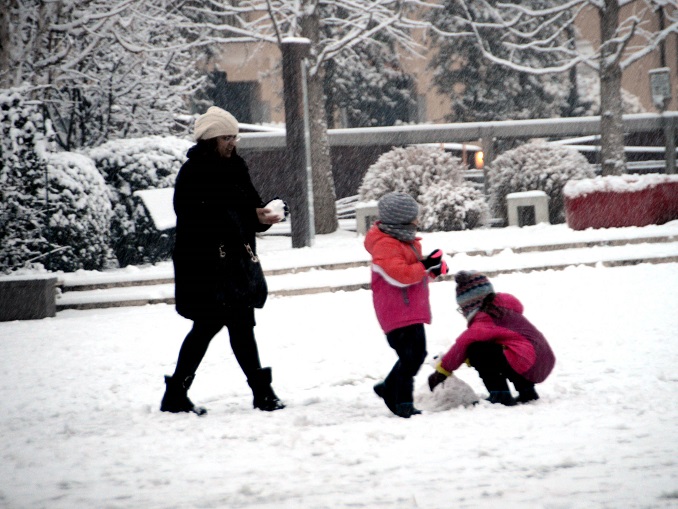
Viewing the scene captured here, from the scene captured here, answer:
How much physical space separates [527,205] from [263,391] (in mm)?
10534

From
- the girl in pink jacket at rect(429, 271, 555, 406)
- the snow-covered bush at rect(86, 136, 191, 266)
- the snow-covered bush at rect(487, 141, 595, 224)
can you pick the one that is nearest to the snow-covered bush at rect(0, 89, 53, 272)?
the snow-covered bush at rect(86, 136, 191, 266)

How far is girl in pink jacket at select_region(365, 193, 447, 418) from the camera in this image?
4.85 m

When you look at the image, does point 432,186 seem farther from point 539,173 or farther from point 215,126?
point 215,126

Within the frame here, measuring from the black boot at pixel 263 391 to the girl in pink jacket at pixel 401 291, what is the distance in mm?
597

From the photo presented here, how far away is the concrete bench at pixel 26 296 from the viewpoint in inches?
368

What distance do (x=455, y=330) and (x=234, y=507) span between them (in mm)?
4175

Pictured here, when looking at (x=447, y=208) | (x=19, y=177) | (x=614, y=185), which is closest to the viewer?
(x=19, y=177)

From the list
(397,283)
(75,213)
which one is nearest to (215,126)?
(397,283)

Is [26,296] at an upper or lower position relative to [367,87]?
lower

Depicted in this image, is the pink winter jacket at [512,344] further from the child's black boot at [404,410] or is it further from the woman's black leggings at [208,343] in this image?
the woman's black leggings at [208,343]

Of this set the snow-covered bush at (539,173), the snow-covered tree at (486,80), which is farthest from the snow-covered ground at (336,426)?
the snow-covered tree at (486,80)

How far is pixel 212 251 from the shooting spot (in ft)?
16.4

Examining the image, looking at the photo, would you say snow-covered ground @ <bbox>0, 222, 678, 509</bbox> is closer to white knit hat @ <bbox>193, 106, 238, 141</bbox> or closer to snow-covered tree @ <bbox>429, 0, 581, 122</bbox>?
white knit hat @ <bbox>193, 106, 238, 141</bbox>

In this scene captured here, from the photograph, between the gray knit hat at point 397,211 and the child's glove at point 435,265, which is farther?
the gray knit hat at point 397,211
